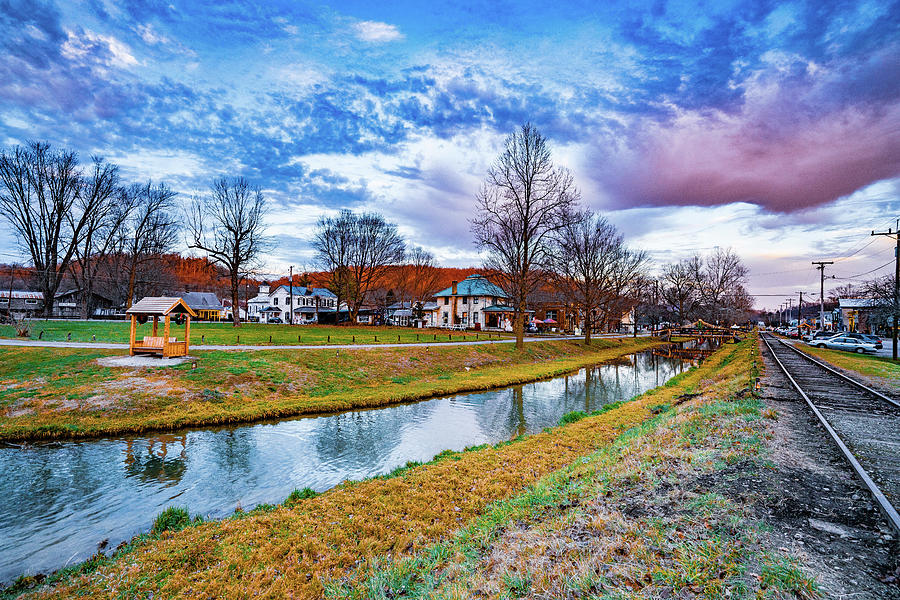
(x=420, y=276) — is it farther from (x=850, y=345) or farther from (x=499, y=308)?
(x=850, y=345)

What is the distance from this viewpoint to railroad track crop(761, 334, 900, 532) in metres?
5.73

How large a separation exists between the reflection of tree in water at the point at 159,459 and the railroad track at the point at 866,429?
41.5 feet

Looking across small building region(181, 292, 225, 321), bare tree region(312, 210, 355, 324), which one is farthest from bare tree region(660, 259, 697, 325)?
small building region(181, 292, 225, 321)

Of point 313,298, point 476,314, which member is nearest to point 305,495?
point 476,314

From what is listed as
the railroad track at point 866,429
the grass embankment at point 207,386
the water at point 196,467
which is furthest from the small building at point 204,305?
the railroad track at point 866,429

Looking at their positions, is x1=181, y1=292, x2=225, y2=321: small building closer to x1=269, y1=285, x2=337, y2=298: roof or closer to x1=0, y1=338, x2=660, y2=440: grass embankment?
x1=269, y1=285, x2=337, y2=298: roof

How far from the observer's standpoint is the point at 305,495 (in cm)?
775

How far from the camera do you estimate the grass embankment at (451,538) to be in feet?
13.2

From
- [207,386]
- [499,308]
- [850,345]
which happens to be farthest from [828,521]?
[499,308]

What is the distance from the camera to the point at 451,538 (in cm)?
562

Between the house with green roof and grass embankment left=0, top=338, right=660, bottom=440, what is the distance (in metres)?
40.4

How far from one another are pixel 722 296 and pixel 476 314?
4887 centimetres

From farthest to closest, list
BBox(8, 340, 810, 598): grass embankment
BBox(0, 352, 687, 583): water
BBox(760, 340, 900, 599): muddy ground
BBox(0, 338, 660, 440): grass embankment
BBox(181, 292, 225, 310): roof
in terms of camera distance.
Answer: BBox(181, 292, 225, 310): roof → BBox(0, 338, 660, 440): grass embankment → BBox(0, 352, 687, 583): water → BBox(8, 340, 810, 598): grass embankment → BBox(760, 340, 900, 599): muddy ground

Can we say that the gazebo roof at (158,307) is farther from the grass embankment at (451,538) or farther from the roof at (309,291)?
the roof at (309,291)
